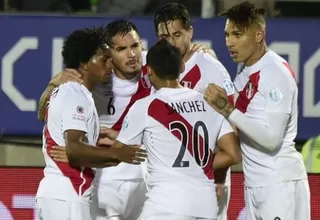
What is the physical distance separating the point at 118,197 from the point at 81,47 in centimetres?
116

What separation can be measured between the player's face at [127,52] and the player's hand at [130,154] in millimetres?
974

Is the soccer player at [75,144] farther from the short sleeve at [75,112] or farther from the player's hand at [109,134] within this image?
the player's hand at [109,134]

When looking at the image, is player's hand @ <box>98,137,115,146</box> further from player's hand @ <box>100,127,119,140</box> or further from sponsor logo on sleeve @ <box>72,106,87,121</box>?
sponsor logo on sleeve @ <box>72,106,87,121</box>

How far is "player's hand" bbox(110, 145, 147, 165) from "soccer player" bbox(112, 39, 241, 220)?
32 millimetres

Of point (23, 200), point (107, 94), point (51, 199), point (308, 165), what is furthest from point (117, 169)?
point (308, 165)

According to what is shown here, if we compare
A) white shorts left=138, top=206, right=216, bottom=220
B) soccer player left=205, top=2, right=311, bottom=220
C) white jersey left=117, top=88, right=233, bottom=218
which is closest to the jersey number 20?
white jersey left=117, top=88, right=233, bottom=218

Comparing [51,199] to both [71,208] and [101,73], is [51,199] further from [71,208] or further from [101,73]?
[101,73]

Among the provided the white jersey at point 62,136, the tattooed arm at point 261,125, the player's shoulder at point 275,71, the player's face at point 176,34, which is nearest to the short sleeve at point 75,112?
the white jersey at point 62,136

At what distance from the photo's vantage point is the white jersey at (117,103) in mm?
6758

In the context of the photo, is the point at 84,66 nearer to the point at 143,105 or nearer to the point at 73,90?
the point at 73,90

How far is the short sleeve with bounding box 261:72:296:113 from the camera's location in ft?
19.7

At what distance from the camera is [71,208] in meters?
5.93

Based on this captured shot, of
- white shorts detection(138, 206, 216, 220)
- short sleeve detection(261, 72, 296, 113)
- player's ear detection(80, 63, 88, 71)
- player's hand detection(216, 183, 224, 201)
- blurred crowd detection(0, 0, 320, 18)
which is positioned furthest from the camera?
blurred crowd detection(0, 0, 320, 18)

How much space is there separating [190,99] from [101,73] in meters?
0.68
